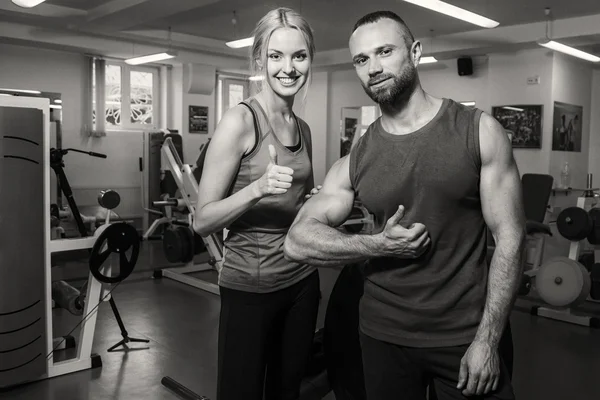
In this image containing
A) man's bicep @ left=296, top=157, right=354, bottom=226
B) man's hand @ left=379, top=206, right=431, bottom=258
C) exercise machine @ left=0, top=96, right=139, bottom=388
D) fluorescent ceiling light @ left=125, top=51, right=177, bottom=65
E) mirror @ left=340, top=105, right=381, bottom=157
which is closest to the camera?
man's hand @ left=379, top=206, right=431, bottom=258

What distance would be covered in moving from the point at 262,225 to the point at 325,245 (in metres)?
0.28

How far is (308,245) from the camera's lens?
3.97 ft

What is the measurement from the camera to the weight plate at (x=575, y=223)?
4.09m

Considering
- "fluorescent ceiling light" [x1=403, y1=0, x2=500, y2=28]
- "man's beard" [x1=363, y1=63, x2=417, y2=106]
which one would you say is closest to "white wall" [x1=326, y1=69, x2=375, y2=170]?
"fluorescent ceiling light" [x1=403, y1=0, x2=500, y2=28]

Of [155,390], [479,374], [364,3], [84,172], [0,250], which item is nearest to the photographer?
[479,374]

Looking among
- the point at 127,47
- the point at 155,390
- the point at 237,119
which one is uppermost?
the point at 127,47

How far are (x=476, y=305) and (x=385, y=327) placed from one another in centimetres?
19

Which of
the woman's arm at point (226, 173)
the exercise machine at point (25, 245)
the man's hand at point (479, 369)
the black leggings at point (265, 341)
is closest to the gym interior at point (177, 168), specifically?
the exercise machine at point (25, 245)

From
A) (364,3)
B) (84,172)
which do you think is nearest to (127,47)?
(84,172)

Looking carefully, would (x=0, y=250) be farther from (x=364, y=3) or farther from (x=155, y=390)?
(x=364, y=3)

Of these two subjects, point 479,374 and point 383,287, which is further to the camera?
point 383,287

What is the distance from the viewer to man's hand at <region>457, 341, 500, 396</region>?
1074mm

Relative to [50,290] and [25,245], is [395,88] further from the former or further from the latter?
[50,290]

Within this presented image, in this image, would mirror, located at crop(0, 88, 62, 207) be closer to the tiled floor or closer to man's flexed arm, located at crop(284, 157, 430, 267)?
the tiled floor
